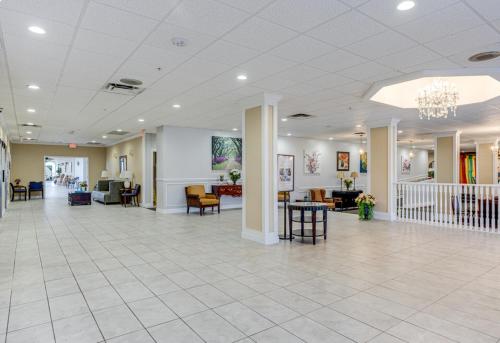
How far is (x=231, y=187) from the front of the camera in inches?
400

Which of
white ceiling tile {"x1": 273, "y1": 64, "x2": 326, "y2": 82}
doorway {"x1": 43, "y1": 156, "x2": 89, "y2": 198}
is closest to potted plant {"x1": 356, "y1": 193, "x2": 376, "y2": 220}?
white ceiling tile {"x1": 273, "y1": 64, "x2": 326, "y2": 82}

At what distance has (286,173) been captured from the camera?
11523 millimetres

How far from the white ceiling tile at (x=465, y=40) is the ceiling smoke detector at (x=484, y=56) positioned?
318 mm

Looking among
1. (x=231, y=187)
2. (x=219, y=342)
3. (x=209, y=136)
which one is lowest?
(x=219, y=342)

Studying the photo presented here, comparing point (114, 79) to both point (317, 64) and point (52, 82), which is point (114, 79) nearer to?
point (52, 82)

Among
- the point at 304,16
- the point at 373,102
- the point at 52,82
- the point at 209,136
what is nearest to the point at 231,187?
the point at 209,136

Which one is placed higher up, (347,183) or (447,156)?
(447,156)

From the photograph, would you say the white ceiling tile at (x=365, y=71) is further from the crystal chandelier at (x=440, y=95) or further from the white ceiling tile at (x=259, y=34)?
the white ceiling tile at (x=259, y=34)

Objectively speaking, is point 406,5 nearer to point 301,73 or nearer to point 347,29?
point 347,29

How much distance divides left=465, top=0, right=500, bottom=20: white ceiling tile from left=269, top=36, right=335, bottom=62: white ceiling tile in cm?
131

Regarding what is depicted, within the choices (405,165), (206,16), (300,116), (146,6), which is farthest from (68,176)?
(206,16)

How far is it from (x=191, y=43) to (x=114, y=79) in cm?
193

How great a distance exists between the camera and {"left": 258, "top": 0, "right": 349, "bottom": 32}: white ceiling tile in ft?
8.41

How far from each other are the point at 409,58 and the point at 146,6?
302cm
